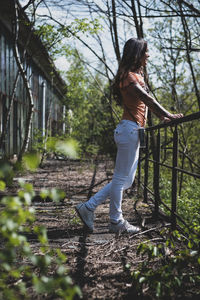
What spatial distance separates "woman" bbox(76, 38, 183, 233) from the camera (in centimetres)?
271

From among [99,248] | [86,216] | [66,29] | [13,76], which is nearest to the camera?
[99,248]

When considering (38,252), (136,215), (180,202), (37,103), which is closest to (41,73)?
(37,103)

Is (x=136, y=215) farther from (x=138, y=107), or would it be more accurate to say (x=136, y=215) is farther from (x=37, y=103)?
(x=37, y=103)

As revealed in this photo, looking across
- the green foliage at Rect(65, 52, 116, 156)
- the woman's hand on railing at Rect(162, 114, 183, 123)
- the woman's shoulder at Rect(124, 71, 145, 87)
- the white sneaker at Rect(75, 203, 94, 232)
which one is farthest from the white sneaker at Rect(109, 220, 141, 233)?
the green foliage at Rect(65, 52, 116, 156)

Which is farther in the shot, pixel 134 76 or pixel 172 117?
pixel 134 76

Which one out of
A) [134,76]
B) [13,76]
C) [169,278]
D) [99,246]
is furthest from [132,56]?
[13,76]

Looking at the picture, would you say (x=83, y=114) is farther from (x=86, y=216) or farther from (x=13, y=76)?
(x=86, y=216)

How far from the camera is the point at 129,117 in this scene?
281 centimetres

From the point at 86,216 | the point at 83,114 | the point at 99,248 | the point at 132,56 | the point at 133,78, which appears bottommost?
the point at 99,248

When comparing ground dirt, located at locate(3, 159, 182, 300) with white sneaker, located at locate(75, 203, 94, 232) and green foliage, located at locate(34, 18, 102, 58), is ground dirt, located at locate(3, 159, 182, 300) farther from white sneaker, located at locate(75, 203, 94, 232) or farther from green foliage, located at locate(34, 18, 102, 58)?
green foliage, located at locate(34, 18, 102, 58)

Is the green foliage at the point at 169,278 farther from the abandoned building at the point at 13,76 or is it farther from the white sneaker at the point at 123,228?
the abandoned building at the point at 13,76

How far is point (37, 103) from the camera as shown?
572 inches

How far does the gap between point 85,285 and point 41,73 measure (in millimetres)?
14421

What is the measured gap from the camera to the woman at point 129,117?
2.71 metres
